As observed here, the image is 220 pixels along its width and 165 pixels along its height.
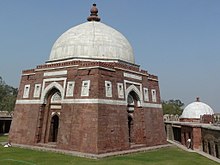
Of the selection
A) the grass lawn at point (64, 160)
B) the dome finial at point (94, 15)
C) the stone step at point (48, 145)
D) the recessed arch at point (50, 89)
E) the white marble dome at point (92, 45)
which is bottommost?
the grass lawn at point (64, 160)

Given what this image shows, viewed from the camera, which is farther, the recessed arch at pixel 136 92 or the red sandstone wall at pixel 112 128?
the recessed arch at pixel 136 92

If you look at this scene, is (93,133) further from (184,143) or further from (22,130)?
(184,143)

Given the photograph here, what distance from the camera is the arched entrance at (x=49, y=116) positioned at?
787 inches

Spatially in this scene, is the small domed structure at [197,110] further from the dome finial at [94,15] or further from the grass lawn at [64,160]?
the grass lawn at [64,160]

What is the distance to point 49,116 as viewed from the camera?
20.5 metres

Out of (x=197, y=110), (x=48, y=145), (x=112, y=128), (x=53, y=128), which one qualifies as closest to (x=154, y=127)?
(x=112, y=128)

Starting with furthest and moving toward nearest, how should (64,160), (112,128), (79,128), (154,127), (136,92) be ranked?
(154,127)
(136,92)
(112,128)
(79,128)
(64,160)

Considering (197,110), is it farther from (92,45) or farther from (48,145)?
(48,145)

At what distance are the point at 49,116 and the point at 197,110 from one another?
21687 millimetres

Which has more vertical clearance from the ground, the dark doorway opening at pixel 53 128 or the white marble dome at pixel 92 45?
the white marble dome at pixel 92 45

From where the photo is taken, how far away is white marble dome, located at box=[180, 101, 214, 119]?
33972mm

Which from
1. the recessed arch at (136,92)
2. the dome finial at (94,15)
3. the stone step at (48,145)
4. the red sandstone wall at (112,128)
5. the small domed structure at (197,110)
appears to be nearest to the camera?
the red sandstone wall at (112,128)

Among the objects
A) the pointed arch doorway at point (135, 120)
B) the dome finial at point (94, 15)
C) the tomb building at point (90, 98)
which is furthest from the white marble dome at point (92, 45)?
the pointed arch doorway at point (135, 120)

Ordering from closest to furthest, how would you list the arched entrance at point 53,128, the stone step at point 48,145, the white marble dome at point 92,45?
the stone step at point 48,145, the arched entrance at point 53,128, the white marble dome at point 92,45
